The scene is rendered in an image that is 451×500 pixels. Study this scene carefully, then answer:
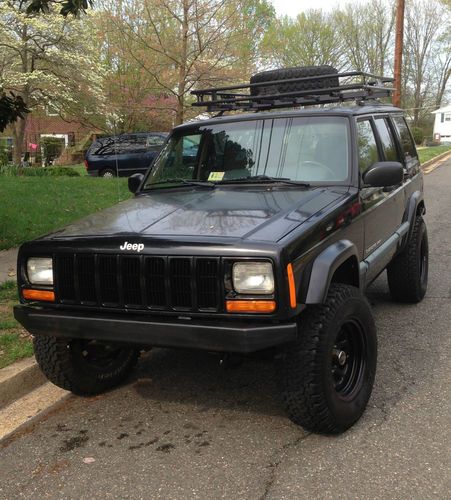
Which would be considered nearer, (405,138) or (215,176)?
(215,176)

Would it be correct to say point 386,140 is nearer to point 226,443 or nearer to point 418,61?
point 226,443

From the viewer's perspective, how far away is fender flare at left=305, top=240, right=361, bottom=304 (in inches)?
118

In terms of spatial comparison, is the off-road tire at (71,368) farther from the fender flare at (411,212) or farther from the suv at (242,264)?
the fender flare at (411,212)

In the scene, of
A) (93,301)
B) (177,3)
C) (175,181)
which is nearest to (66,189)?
(177,3)

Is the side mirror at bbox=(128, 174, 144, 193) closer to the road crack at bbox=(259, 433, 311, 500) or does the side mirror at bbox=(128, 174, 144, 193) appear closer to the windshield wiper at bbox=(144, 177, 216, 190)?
the windshield wiper at bbox=(144, 177, 216, 190)

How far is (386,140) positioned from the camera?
4980mm

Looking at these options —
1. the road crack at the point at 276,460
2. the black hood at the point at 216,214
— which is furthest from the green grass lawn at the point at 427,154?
the road crack at the point at 276,460

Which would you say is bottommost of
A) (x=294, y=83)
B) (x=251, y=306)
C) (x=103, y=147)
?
(x=251, y=306)

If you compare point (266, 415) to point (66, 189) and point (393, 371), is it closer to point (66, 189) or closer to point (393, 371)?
point (393, 371)

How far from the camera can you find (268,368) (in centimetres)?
423

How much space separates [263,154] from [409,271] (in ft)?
6.79

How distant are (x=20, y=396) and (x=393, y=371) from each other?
8.50ft

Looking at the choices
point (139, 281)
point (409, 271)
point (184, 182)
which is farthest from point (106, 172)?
point (139, 281)

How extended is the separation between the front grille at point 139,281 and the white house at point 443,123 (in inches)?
2482
